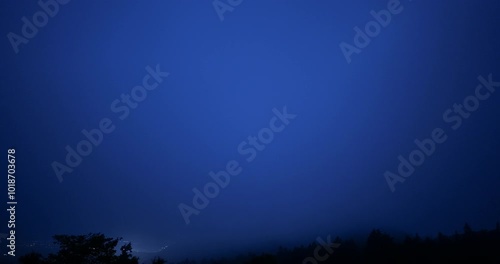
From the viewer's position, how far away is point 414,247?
2502 cm

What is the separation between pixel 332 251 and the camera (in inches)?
1216

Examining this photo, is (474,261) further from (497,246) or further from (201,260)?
(201,260)

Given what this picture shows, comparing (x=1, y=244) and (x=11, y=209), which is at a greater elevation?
(x=1, y=244)

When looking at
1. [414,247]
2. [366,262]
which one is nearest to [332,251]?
[366,262]

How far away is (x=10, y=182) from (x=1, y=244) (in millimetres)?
16699

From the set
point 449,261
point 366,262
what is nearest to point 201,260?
point 366,262

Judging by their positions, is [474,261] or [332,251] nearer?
[474,261]

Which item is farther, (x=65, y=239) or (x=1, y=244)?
(x=1, y=244)

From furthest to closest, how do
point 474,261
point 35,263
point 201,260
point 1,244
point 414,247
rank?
1. point 201,260
2. point 1,244
3. point 414,247
4. point 474,261
5. point 35,263

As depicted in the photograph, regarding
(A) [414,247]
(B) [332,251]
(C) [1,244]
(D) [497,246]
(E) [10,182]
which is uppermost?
(C) [1,244]

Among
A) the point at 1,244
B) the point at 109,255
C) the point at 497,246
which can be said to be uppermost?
the point at 1,244

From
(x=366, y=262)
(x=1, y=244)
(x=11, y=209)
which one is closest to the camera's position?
(x=11, y=209)

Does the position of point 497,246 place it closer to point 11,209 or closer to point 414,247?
point 414,247

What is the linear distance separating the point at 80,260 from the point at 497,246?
98.5 feet
